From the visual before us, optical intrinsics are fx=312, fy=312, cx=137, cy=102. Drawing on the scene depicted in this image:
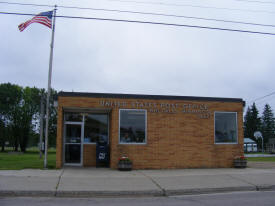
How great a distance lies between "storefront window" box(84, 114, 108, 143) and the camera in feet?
53.8

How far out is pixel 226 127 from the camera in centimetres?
1678

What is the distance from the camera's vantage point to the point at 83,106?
15.3m

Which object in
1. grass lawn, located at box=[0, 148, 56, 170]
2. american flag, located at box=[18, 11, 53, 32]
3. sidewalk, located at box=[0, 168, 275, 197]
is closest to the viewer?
sidewalk, located at box=[0, 168, 275, 197]

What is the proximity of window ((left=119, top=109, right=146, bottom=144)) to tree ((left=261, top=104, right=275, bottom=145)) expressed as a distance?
7971 centimetres

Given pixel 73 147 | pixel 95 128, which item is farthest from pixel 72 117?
pixel 73 147

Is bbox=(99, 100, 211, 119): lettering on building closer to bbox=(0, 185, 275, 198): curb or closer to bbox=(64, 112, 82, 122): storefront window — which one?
bbox=(64, 112, 82, 122): storefront window

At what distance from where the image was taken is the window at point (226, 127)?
16.6m

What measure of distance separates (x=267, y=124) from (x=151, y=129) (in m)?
82.7

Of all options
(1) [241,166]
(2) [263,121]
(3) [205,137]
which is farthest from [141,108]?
(2) [263,121]

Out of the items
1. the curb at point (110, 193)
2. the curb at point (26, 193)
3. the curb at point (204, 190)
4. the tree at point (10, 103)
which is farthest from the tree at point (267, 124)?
the curb at point (26, 193)

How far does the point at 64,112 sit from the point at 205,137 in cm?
751

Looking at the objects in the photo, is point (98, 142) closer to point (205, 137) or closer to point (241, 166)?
point (205, 137)

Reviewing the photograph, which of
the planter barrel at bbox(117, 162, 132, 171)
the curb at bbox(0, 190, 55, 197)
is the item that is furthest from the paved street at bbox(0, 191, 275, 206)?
the planter barrel at bbox(117, 162, 132, 171)

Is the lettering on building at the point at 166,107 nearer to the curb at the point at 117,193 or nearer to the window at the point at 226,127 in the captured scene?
the window at the point at 226,127
